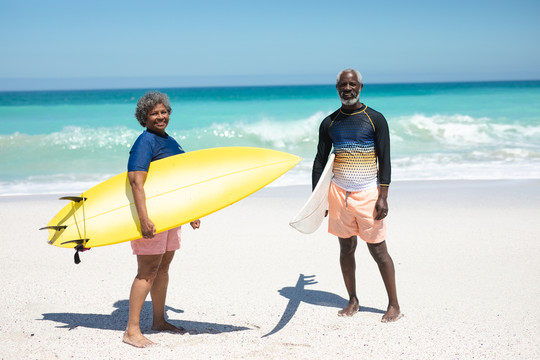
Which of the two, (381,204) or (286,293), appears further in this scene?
(286,293)

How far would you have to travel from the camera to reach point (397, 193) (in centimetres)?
660

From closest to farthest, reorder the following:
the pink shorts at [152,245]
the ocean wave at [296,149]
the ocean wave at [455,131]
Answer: the pink shorts at [152,245], the ocean wave at [296,149], the ocean wave at [455,131]

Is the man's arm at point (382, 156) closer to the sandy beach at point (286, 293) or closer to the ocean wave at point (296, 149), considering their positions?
the sandy beach at point (286, 293)

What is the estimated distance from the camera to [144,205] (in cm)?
258

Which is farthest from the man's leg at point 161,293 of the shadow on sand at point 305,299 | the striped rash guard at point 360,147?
the striped rash guard at point 360,147

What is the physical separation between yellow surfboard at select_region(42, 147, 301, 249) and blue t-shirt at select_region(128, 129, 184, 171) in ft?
0.24

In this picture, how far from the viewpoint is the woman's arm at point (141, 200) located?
8.38ft

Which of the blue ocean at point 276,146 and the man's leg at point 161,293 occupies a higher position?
the man's leg at point 161,293

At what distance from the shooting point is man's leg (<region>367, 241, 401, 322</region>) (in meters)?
2.99

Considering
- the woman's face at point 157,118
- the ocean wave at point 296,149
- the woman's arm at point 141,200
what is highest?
the woman's face at point 157,118

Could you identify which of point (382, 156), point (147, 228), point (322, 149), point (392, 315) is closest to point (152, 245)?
point (147, 228)

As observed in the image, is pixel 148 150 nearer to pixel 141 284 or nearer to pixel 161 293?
pixel 141 284

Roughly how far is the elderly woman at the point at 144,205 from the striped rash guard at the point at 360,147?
0.91 metres

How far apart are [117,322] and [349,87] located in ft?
6.45
